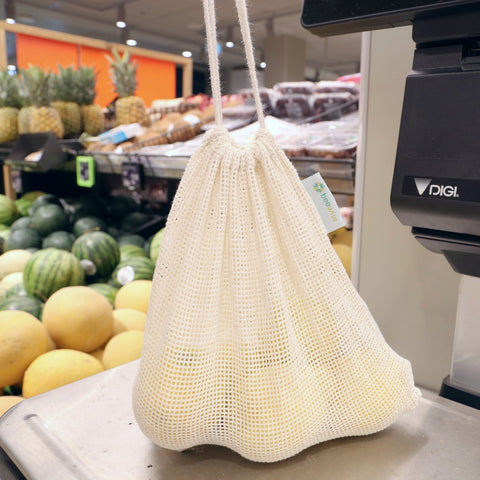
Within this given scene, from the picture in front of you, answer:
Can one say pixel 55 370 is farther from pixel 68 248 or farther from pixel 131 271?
pixel 68 248

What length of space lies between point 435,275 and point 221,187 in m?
0.43

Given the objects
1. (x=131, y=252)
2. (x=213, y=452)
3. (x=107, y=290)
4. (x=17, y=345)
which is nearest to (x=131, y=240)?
(x=131, y=252)

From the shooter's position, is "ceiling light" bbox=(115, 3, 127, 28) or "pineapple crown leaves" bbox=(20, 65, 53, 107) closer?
"pineapple crown leaves" bbox=(20, 65, 53, 107)

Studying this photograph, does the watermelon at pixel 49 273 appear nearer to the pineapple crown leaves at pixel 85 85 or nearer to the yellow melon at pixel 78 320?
the yellow melon at pixel 78 320

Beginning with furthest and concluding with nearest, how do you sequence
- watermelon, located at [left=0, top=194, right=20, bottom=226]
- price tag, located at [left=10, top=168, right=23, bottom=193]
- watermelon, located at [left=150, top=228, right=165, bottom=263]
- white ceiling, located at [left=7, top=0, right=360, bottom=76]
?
white ceiling, located at [left=7, top=0, right=360, bottom=76] < price tag, located at [left=10, top=168, right=23, bottom=193] < watermelon, located at [left=0, top=194, right=20, bottom=226] < watermelon, located at [left=150, top=228, right=165, bottom=263]

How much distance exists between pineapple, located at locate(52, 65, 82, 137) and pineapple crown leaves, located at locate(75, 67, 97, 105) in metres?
0.02

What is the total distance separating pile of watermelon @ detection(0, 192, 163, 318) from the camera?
56.9 inches

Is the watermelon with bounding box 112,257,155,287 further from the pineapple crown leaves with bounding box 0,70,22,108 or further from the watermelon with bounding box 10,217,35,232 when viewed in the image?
the pineapple crown leaves with bounding box 0,70,22,108

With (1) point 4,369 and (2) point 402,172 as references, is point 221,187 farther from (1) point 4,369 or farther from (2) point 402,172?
(1) point 4,369

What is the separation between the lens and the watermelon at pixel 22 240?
1890mm

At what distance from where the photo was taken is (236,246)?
1.61 feet

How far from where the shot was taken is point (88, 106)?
8.55 ft

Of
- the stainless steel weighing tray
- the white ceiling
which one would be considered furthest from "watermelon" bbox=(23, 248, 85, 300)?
the white ceiling

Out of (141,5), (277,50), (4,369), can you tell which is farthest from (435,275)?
(277,50)
